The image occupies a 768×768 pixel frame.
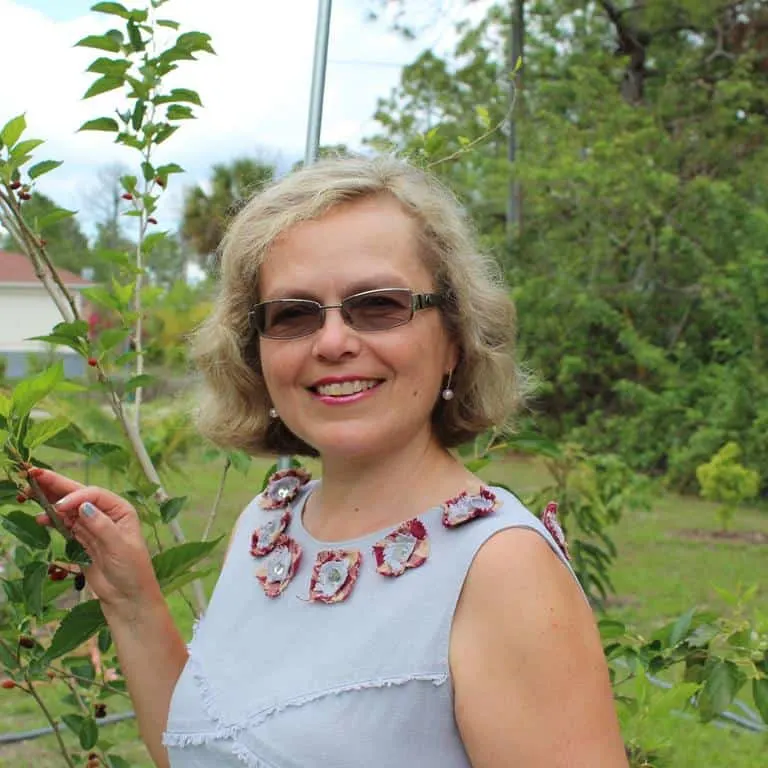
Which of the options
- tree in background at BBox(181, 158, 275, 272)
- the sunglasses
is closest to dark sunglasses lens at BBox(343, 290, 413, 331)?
the sunglasses

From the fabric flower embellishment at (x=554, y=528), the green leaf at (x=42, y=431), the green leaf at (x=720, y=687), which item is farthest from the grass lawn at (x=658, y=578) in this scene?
the green leaf at (x=42, y=431)

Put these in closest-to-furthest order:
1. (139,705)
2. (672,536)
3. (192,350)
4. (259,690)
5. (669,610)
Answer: (259,690) < (139,705) < (192,350) < (669,610) < (672,536)

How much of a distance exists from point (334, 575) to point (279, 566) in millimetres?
126

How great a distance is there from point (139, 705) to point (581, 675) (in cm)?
72

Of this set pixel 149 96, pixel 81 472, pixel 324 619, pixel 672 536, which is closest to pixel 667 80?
pixel 672 536

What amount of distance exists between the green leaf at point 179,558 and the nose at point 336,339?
33 centimetres

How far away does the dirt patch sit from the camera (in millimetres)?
8523

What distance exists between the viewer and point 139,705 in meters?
1.51

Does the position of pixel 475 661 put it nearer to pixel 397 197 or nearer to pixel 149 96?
pixel 397 197

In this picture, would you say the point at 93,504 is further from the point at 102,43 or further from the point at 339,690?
the point at 102,43

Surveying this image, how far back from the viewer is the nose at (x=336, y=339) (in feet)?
4.17

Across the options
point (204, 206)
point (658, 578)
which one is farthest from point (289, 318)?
point (204, 206)

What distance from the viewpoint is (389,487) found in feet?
4.33

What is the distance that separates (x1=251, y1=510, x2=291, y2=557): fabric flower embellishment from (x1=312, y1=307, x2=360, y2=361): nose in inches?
11.0
